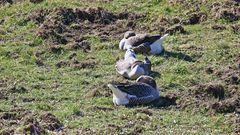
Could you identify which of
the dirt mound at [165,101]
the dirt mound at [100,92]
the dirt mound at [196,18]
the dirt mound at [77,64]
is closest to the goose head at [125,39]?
the dirt mound at [77,64]

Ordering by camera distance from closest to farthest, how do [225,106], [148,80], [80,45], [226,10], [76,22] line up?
[225,106] < [148,80] < [80,45] < [226,10] < [76,22]

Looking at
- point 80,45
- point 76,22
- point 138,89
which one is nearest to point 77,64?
point 80,45

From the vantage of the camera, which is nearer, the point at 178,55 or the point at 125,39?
the point at 178,55

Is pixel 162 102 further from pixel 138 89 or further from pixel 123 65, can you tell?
pixel 123 65

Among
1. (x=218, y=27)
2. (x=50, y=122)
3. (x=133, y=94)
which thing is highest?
(x=218, y=27)

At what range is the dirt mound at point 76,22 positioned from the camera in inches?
605

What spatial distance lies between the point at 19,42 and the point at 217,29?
4.06 meters

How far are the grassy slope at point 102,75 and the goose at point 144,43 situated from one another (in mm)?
221

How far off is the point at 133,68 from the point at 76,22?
12.4 feet

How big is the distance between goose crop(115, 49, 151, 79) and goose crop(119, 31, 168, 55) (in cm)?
89

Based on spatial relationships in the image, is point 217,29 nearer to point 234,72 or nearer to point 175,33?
point 175,33

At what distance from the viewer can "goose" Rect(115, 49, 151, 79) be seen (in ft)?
41.6

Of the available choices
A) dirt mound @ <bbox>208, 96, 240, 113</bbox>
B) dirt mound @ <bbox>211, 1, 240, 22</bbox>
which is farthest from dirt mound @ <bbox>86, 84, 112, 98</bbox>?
dirt mound @ <bbox>211, 1, 240, 22</bbox>

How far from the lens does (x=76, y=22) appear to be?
53.2 feet
